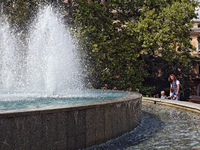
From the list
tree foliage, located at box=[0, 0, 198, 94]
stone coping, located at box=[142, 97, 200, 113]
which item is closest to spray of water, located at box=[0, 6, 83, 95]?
tree foliage, located at box=[0, 0, 198, 94]

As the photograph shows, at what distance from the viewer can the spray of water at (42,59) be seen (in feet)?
44.0

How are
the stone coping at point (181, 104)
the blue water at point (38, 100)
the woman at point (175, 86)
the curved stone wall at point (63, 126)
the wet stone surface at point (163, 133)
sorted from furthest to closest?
1. the woman at point (175, 86)
2. the stone coping at point (181, 104)
3. the blue water at point (38, 100)
4. the wet stone surface at point (163, 133)
5. the curved stone wall at point (63, 126)

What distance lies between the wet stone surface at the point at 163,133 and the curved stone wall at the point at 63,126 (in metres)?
0.36

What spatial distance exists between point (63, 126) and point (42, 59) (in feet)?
27.3

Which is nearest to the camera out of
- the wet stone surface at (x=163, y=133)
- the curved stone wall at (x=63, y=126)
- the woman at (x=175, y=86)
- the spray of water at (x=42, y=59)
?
the curved stone wall at (x=63, y=126)

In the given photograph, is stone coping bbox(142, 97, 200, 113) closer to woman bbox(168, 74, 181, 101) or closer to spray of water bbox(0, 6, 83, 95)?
woman bbox(168, 74, 181, 101)

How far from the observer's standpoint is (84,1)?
23.8 metres

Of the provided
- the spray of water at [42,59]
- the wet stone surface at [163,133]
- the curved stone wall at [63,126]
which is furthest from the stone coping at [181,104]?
the curved stone wall at [63,126]

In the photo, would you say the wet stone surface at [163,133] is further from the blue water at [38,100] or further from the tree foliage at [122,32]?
the tree foliage at [122,32]

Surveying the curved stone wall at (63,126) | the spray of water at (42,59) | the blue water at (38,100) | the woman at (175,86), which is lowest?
the curved stone wall at (63,126)

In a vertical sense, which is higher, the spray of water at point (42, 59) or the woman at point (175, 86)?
the spray of water at point (42, 59)

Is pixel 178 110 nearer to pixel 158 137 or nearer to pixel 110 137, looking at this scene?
pixel 158 137

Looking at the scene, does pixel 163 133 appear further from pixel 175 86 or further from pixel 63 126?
pixel 175 86

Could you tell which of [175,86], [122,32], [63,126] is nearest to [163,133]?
[63,126]
